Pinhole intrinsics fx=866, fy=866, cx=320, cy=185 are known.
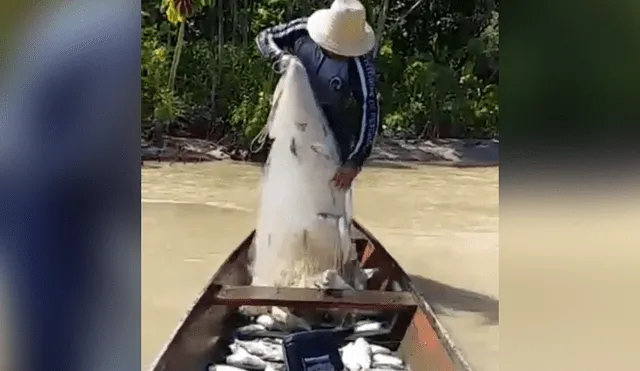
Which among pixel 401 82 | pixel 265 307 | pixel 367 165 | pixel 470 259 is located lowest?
pixel 265 307

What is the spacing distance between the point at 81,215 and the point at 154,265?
0.14m

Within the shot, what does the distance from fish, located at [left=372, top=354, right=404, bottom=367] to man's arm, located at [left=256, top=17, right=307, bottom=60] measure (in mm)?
471

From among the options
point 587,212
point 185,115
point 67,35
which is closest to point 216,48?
point 185,115

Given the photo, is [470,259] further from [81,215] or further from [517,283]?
[81,215]

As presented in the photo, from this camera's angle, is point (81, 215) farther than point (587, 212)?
Yes

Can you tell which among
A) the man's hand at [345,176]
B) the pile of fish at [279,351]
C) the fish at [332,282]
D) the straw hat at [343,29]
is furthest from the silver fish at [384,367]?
the straw hat at [343,29]

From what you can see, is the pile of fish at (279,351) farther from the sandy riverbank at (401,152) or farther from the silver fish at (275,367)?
the sandy riverbank at (401,152)

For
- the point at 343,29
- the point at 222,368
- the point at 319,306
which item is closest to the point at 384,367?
the point at 319,306

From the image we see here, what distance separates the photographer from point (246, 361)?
129 cm

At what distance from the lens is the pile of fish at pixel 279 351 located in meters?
1.28

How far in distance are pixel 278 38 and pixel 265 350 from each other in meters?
0.47

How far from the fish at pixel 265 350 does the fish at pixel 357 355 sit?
0.10m

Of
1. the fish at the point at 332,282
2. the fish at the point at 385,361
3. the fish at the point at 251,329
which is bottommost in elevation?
the fish at the point at 385,361

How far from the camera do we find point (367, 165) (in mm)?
1298
